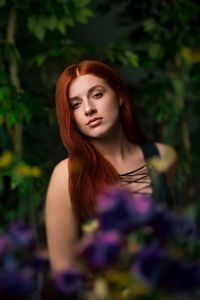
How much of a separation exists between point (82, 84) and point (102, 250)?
116cm

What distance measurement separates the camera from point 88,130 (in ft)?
5.57

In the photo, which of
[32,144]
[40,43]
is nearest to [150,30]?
[40,43]

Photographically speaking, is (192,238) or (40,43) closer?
(192,238)

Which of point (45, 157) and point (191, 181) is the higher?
point (45, 157)

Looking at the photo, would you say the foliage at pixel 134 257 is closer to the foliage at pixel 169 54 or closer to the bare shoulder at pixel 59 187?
the bare shoulder at pixel 59 187

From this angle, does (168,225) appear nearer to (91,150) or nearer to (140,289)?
(140,289)

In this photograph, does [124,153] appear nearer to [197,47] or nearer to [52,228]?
[52,228]

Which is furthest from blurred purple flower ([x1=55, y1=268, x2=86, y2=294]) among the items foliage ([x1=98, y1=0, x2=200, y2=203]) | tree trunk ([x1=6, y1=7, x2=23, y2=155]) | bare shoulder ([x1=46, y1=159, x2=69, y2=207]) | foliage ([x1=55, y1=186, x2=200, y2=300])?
foliage ([x1=98, y1=0, x2=200, y2=203])

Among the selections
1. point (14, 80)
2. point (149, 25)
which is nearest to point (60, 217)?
point (14, 80)

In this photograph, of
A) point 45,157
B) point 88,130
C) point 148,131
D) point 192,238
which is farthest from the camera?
point 148,131

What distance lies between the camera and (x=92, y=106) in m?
1.68

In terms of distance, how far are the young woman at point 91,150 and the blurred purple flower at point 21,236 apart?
0.93 meters

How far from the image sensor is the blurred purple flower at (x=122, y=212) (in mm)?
593

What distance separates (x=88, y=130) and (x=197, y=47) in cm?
134
